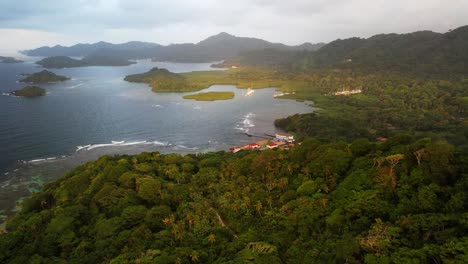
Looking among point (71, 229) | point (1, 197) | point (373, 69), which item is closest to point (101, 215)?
point (71, 229)

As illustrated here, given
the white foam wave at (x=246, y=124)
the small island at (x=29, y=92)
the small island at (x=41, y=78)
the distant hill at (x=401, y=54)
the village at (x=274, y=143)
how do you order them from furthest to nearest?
the small island at (x=41, y=78)
the distant hill at (x=401, y=54)
the small island at (x=29, y=92)
the white foam wave at (x=246, y=124)
the village at (x=274, y=143)

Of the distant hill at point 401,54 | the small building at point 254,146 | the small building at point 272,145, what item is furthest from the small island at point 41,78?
the small building at point 272,145

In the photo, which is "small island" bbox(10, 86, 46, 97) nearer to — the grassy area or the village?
the grassy area

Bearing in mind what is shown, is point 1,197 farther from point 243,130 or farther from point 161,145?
point 243,130

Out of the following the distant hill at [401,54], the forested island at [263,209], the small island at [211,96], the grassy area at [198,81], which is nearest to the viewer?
the forested island at [263,209]

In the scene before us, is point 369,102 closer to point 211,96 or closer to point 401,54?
point 211,96

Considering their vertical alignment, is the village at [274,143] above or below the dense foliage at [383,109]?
below

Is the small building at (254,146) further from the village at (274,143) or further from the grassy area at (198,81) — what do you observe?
the grassy area at (198,81)
